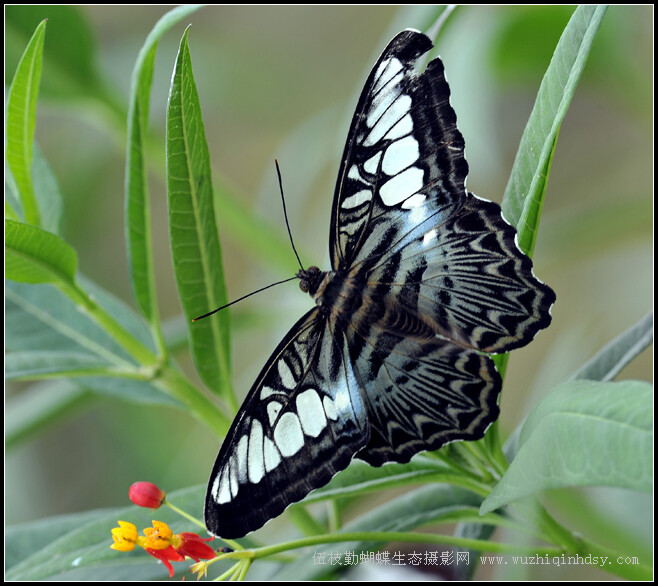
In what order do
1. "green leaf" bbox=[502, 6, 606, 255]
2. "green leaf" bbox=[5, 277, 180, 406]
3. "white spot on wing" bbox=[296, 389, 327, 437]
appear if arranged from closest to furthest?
1. "green leaf" bbox=[502, 6, 606, 255]
2. "white spot on wing" bbox=[296, 389, 327, 437]
3. "green leaf" bbox=[5, 277, 180, 406]

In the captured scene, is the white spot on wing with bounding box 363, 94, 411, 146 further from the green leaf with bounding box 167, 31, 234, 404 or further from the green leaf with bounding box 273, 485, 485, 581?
the green leaf with bounding box 273, 485, 485, 581

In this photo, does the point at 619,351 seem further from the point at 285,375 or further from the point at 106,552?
the point at 106,552

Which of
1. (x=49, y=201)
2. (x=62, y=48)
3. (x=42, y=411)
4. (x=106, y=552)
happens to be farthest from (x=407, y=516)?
(x=62, y=48)

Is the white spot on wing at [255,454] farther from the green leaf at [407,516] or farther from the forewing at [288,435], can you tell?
the green leaf at [407,516]

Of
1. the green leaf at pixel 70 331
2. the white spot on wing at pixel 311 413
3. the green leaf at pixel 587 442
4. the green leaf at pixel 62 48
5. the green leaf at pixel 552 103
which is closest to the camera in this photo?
the green leaf at pixel 587 442

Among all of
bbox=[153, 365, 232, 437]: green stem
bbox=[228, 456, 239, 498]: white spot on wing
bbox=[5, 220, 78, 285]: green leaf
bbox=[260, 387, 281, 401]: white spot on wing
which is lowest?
bbox=[228, 456, 239, 498]: white spot on wing

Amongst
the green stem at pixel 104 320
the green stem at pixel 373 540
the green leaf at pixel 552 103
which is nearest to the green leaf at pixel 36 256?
the green stem at pixel 104 320

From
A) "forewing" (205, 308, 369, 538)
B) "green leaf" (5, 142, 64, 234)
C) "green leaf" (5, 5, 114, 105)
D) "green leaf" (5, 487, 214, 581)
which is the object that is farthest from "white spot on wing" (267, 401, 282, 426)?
Result: "green leaf" (5, 5, 114, 105)
